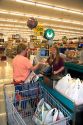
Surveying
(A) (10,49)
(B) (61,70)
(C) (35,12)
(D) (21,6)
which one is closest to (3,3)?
(D) (21,6)

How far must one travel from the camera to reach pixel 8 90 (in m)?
2.55

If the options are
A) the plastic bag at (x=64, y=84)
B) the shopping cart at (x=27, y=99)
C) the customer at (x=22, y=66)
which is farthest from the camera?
the customer at (x=22, y=66)

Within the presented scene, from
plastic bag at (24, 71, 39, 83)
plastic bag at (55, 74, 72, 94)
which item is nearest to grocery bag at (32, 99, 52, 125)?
plastic bag at (55, 74, 72, 94)

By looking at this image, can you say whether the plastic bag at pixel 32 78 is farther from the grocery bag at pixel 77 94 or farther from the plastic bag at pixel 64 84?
the grocery bag at pixel 77 94

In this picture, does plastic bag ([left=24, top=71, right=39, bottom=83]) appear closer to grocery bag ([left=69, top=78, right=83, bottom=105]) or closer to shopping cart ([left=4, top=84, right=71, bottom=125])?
shopping cart ([left=4, top=84, right=71, bottom=125])

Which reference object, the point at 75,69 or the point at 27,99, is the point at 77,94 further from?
the point at 75,69

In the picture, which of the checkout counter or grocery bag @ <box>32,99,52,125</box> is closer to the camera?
grocery bag @ <box>32,99,52,125</box>

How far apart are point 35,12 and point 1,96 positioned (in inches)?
393

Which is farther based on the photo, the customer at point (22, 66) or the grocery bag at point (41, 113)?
the customer at point (22, 66)

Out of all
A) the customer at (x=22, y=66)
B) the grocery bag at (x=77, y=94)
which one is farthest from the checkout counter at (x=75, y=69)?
the grocery bag at (x=77, y=94)

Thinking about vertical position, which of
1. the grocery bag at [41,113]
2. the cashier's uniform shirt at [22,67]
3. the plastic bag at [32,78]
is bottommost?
the grocery bag at [41,113]

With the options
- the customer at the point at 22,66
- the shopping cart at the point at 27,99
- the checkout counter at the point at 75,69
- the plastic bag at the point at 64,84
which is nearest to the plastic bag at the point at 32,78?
the customer at the point at 22,66

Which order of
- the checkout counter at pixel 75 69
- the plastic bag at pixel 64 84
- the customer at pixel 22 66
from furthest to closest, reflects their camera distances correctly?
1. the checkout counter at pixel 75 69
2. the customer at pixel 22 66
3. the plastic bag at pixel 64 84

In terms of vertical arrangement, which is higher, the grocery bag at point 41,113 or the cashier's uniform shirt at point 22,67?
the cashier's uniform shirt at point 22,67
